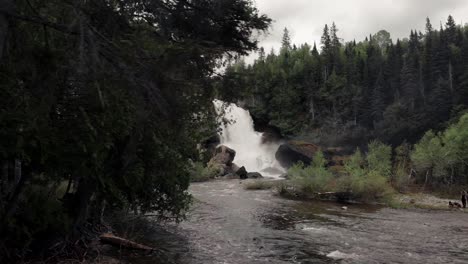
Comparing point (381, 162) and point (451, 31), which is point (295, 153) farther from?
point (451, 31)

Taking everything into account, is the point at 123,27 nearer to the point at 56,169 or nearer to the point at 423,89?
the point at 56,169

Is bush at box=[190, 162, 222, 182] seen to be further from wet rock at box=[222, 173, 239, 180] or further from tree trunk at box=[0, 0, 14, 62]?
tree trunk at box=[0, 0, 14, 62]

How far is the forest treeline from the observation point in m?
72.7

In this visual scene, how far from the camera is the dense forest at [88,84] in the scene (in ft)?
18.9

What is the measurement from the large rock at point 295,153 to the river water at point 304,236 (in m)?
31.9

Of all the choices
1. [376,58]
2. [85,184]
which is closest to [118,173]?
[85,184]

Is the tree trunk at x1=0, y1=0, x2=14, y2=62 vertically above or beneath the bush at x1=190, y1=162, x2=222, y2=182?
above

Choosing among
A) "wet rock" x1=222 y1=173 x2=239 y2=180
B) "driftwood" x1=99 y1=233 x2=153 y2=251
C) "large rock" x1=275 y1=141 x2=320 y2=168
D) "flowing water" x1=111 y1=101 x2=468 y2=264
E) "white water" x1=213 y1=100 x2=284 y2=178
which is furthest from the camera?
"white water" x1=213 y1=100 x2=284 y2=178

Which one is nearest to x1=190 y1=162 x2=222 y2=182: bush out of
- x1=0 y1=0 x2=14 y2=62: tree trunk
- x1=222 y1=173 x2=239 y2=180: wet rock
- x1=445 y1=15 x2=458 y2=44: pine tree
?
x1=222 y1=173 x2=239 y2=180: wet rock

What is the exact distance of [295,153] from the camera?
205ft

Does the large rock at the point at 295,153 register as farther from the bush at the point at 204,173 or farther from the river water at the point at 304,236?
the river water at the point at 304,236

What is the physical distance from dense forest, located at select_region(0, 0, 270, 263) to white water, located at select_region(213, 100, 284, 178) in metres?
52.1

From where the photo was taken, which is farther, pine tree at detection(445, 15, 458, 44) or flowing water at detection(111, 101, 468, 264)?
pine tree at detection(445, 15, 458, 44)

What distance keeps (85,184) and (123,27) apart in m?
5.23
